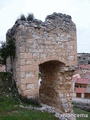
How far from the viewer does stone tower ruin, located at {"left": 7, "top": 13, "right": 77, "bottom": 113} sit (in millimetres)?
8438

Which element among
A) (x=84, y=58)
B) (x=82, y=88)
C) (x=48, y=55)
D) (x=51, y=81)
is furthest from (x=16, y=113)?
(x=84, y=58)

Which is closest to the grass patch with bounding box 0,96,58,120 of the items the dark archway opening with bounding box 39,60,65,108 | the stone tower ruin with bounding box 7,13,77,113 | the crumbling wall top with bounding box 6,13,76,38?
the stone tower ruin with bounding box 7,13,77,113

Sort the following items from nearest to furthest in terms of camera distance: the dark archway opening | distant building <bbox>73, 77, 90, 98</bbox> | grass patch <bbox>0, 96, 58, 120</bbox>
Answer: grass patch <bbox>0, 96, 58, 120</bbox> → the dark archway opening → distant building <bbox>73, 77, 90, 98</bbox>

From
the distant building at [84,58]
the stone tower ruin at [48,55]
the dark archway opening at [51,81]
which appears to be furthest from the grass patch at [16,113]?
the distant building at [84,58]

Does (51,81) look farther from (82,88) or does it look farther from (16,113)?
(82,88)

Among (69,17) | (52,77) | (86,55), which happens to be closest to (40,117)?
(52,77)

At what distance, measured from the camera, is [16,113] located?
689 centimetres

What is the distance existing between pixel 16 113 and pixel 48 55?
264cm

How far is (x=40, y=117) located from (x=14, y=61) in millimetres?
3144

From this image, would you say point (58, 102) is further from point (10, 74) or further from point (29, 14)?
point (29, 14)

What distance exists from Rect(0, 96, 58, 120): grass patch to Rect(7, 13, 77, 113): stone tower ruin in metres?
0.75

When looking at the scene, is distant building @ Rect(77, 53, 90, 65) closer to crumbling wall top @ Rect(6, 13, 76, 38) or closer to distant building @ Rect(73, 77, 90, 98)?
distant building @ Rect(73, 77, 90, 98)

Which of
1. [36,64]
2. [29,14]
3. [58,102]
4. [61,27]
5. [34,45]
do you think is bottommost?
[58,102]

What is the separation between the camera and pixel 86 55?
45000 millimetres
